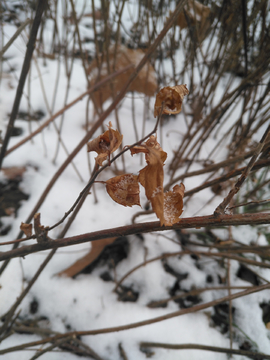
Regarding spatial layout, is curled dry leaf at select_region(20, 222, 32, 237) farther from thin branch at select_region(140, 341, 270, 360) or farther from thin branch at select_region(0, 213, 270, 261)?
thin branch at select_region(140, 341, 270, 360)

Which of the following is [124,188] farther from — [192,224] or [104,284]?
[104,284]

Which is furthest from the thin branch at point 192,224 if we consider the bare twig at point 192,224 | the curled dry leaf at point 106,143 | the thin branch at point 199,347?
the thin branch at point 199,347

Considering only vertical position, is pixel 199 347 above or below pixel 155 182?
below

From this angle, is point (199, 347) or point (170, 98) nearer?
point (170, 98)

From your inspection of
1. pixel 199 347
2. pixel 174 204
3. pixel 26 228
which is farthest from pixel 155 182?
pixel 199 347

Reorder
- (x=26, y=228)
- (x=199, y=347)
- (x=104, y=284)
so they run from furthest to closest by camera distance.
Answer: (x=104, y=284)
(x=199, y=347)
(x=26, y=228)

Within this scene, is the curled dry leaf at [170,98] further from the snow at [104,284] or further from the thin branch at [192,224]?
the snow at [104,284]

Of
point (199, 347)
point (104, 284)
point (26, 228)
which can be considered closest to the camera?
point (26, 228)

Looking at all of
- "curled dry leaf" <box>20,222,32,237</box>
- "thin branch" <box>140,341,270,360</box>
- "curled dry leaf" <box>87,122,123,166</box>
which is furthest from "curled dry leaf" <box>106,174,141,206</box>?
"thin branch" <box>140,341,270,360</box>
